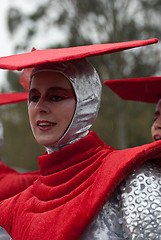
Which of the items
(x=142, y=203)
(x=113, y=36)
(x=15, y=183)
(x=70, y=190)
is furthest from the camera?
(x=113, y=36)

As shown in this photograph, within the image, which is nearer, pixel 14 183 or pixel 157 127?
pixel 157 127

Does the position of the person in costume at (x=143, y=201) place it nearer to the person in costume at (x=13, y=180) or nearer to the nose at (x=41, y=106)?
the nose at (x=41, y=106)

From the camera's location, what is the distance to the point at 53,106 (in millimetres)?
1828

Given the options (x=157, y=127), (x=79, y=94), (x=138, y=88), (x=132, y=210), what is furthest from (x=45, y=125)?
(x=157, y=127)

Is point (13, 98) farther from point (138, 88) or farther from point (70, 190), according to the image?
point (70, 190)

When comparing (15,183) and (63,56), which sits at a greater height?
(63,56)

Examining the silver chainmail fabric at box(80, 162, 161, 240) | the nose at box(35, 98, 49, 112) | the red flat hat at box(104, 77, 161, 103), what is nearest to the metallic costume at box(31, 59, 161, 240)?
the silver chainmail fabric at box(80, 162, 161, 240)

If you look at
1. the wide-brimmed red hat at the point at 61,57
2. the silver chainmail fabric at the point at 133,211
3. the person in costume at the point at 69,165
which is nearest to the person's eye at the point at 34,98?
the person in costume at the point at 69,165

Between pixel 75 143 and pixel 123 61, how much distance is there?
23.1 ft

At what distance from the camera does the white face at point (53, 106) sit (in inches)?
71.9

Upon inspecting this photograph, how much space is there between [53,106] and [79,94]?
5.8 inches

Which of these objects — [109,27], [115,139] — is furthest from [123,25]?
[115,139]

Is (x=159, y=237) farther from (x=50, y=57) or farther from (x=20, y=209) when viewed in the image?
(x=50, y=57)

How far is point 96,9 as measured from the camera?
905 centimetres
